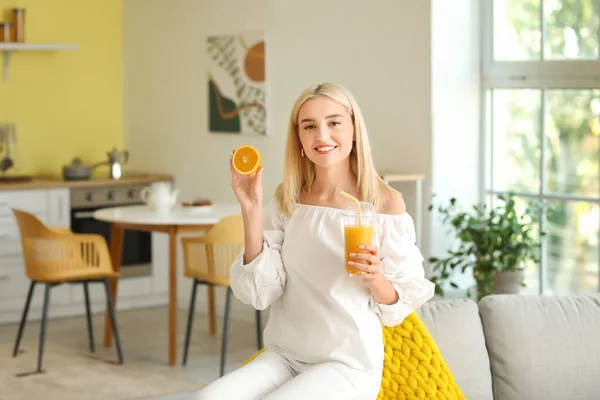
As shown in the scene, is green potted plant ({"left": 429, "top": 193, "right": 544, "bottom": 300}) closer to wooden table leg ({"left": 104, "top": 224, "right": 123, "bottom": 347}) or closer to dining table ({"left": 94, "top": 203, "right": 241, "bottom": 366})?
dining table ({"left": 94, "top": 203, "right": 241, "bottom": 366})

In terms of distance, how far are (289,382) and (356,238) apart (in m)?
0.36

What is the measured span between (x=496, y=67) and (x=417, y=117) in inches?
18.4

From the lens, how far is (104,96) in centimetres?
720

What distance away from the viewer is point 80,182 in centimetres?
631

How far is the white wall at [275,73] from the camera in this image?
514 centimetres

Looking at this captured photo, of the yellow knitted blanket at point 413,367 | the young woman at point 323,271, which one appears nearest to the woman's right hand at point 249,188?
the young woman at point 323,271

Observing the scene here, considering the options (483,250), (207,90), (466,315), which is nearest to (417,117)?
(483,250)

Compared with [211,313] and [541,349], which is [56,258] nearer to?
[211,313]

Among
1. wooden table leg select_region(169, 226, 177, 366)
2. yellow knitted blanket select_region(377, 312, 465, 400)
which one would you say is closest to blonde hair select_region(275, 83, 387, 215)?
yellow knitted blanket select_region(377, 312, 465, 400)

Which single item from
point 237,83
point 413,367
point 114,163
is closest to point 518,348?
point 413,367

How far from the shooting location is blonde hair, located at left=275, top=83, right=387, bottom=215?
2.58m

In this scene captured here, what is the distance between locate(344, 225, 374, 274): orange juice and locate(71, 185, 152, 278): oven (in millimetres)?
4238

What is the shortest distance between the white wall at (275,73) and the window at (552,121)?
0.38m

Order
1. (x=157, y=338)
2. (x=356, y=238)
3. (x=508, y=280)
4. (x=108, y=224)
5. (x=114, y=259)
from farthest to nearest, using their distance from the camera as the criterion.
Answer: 1. (x=108, y=224)
2. (x=157, y=338)
3. (x=114, y=259)
4. (x=508, y=280)
5. (x=356, y=238)
